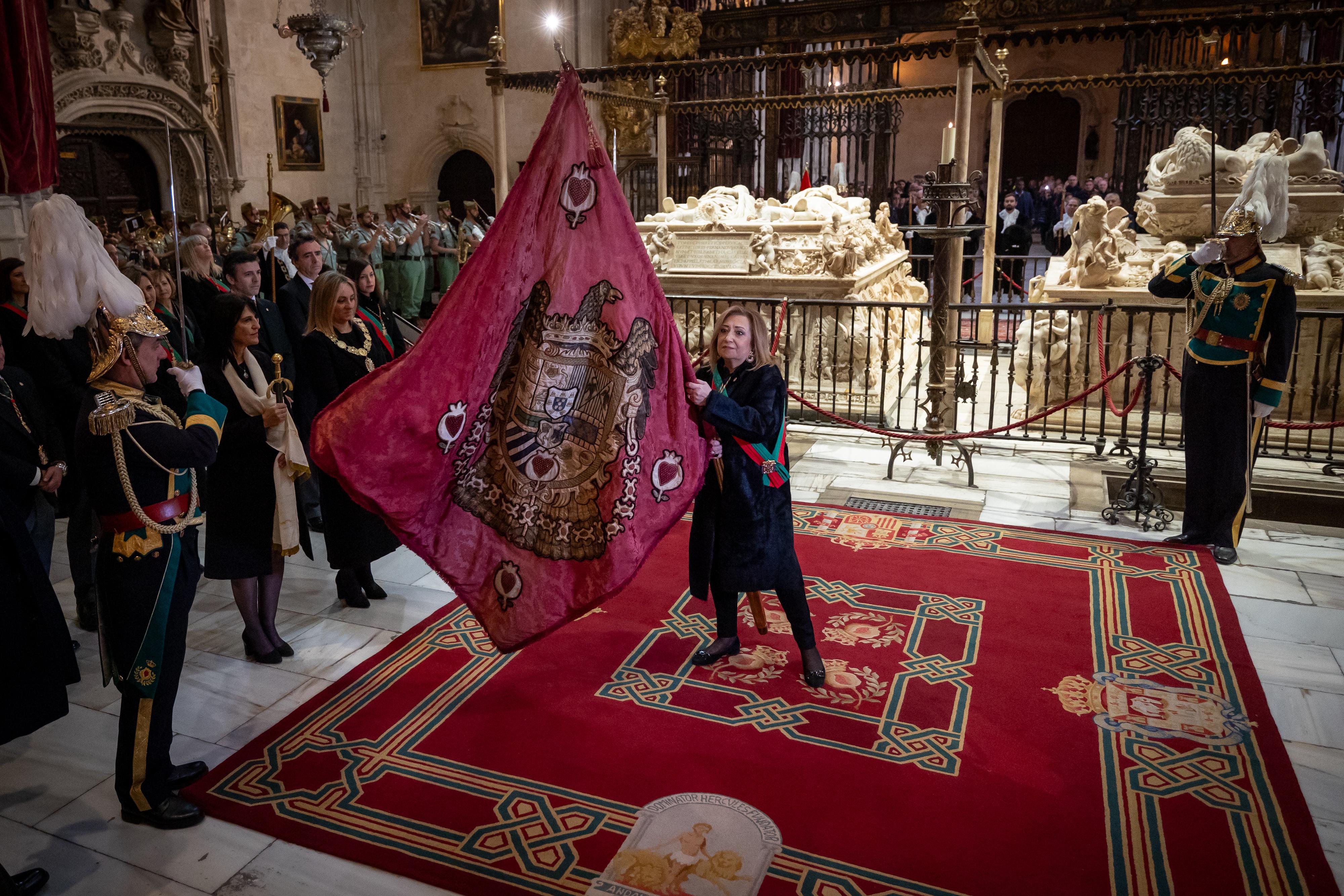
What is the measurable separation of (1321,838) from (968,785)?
42.3 inches

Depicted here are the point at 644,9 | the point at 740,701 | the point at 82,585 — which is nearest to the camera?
the point at 740,701

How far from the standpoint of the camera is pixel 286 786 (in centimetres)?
347

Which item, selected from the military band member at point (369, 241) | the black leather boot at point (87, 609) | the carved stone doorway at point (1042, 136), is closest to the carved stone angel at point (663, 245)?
the military band member at point (369, 241)

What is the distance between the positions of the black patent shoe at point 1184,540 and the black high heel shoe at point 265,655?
15.8 ft

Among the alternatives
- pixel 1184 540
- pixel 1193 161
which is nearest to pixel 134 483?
pixel 1184 540

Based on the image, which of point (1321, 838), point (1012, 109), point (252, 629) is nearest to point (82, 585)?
point (252, 629)

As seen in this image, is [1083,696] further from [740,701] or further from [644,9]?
[644,9]

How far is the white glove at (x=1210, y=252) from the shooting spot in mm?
5352

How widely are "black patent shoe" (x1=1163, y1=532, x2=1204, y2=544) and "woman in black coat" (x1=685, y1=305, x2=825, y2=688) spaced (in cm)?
→ 286

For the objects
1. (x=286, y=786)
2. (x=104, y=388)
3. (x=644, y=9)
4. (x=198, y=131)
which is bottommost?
(x=286, y=786)

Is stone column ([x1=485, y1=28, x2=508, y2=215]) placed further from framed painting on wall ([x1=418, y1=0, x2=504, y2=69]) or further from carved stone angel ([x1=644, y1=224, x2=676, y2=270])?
framed painting on wall ([x1=418, y1=0, x2=504, y2=69])

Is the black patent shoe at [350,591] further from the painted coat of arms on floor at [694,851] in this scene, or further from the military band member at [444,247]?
the military band member at [444,247]

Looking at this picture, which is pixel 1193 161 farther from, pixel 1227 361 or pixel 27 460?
pixel 27 460

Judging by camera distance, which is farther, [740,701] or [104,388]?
[740,701]
